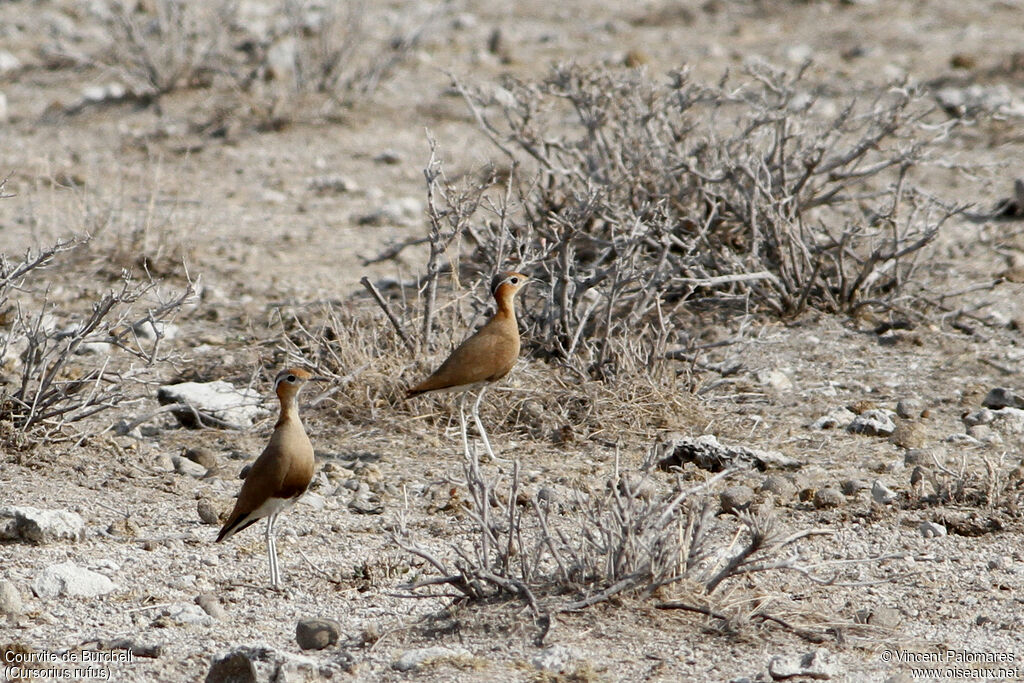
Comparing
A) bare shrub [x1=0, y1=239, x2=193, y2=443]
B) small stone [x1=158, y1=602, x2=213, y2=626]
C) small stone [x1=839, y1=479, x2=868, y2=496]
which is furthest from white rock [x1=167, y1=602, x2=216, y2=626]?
small stone [x1=839, y1=479, x2=868, y2=496]

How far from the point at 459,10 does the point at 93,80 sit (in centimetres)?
412

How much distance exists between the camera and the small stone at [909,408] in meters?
6.20

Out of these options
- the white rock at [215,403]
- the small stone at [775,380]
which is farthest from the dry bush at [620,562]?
the small stone at [775,380]

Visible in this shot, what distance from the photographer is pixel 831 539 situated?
489cm

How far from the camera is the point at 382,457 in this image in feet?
18.8

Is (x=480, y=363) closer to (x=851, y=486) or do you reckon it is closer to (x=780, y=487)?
(x=780, y=487)

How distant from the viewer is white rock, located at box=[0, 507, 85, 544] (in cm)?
470

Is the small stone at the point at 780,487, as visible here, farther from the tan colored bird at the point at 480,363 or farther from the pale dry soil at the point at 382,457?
the tan colored bird at the point at 480,363

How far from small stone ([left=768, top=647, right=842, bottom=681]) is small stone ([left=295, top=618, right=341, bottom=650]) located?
4.03 ft

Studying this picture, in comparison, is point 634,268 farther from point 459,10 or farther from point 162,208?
point 459,10

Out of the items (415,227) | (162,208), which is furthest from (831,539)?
(162,208)

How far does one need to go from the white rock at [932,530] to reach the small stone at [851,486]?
405 millimetres

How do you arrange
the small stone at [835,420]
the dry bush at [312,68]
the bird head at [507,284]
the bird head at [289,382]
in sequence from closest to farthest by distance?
the bird head at [289,382] < the bird head at [507,284] < the small stone at [835,420] < the dry bush at [312,68]

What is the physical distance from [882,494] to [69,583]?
115 inches
